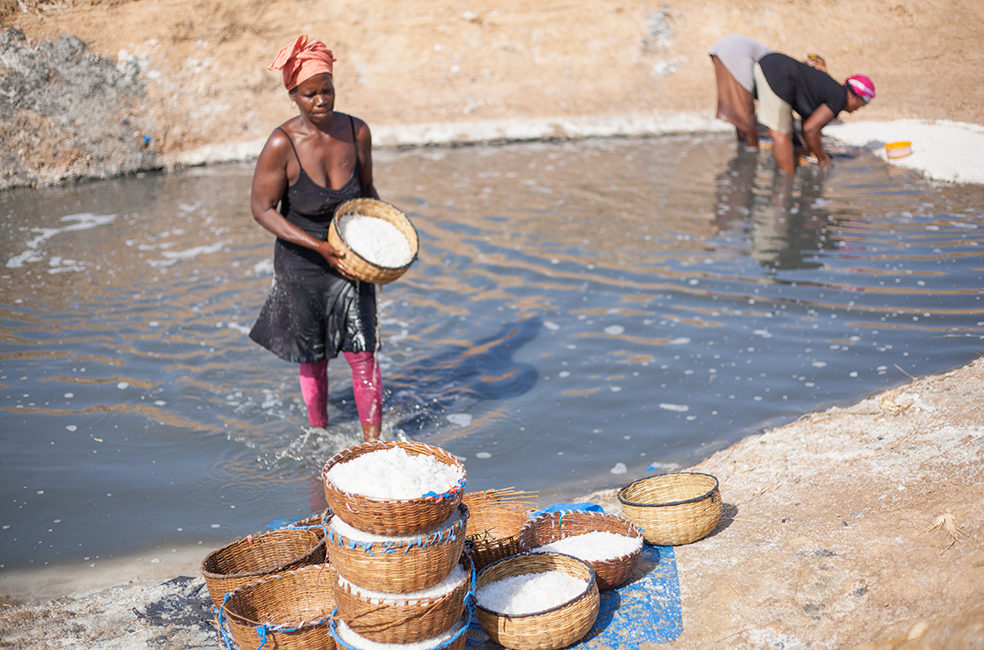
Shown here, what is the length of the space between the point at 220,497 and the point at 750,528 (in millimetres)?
2658

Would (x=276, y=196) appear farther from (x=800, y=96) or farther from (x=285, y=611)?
(x=800, y=96)

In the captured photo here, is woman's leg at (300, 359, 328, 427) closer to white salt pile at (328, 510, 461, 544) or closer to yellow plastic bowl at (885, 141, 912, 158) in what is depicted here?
white salt pile at (328, 510, 461, 544)

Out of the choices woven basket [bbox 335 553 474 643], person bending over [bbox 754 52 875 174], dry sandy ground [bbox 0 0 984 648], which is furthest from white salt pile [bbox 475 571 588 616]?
person bending over [bbox 754 52 875 174]

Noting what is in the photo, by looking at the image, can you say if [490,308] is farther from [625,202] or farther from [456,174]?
[456,174]

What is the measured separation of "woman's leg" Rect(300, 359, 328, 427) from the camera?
15.3ft

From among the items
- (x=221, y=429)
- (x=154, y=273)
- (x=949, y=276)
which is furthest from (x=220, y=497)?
(x=949, y=276)

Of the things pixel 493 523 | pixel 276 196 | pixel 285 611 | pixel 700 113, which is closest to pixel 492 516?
pixel 493 523

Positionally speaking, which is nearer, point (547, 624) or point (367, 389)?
point (547, 624)

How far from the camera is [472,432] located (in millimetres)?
5062

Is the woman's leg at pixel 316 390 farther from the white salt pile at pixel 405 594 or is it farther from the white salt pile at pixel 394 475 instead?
the white salt pile at pixel 405 594

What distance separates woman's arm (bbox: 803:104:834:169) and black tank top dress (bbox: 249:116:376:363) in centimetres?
701

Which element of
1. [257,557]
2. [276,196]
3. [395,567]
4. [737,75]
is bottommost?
[257,557]

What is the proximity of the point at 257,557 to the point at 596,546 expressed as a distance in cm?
132

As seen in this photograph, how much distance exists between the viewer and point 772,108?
9.74 metres
